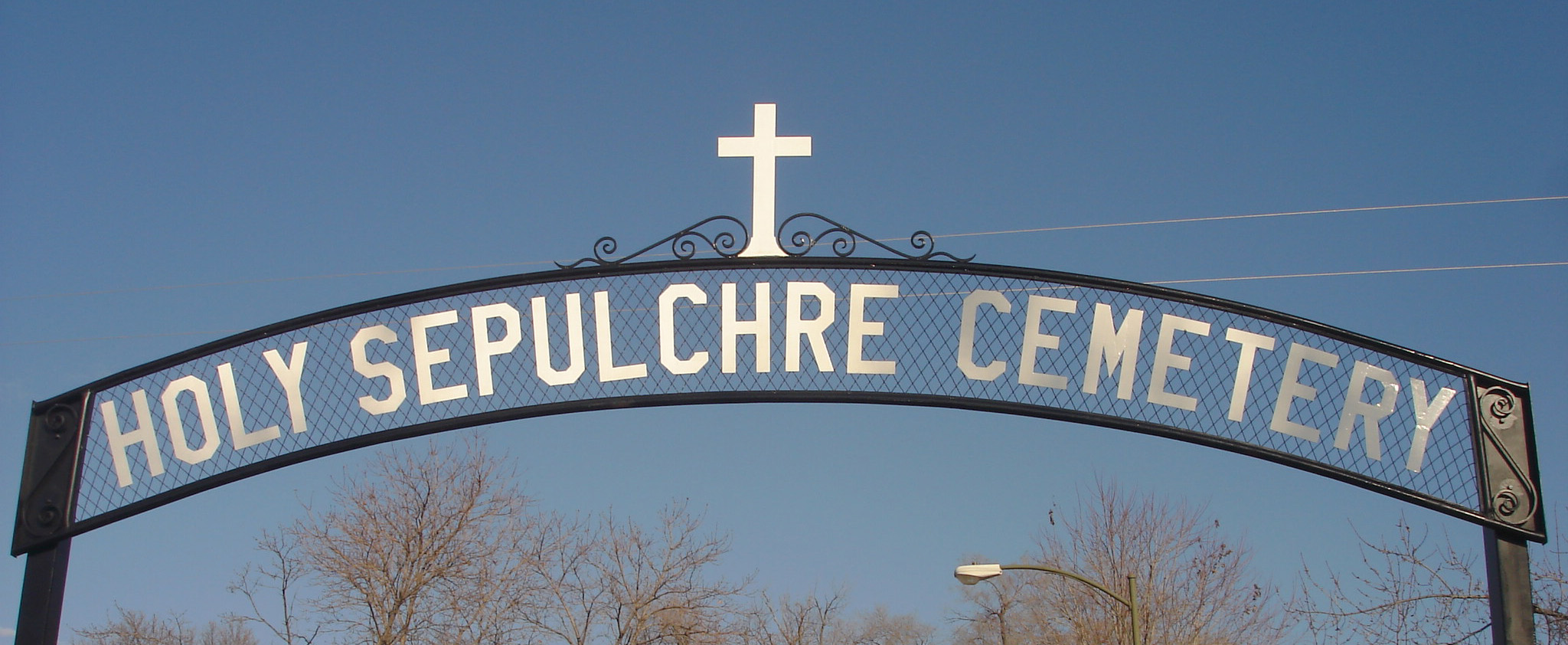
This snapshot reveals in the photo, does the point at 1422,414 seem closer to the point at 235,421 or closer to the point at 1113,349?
the point at 1113,349

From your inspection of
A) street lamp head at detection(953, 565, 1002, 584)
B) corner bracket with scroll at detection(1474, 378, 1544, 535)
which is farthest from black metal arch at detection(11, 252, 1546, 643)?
street lamp head at detection(953, 565, 1002, 584)

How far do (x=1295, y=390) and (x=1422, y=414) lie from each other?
0.88m

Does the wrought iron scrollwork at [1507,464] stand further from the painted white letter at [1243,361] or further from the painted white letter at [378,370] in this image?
the painted white letter at [378,370]

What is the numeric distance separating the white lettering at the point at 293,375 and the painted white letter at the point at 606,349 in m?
2.27

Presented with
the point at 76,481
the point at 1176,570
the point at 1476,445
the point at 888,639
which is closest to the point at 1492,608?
the point at 1476,445

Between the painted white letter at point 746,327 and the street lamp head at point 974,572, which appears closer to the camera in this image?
→ the painted white letter at point 746,327

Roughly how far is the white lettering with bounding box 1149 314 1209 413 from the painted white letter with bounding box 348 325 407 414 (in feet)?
17.8

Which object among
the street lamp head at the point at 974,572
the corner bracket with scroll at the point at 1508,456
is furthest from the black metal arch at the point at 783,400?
the street lamp head at the point at 974,572

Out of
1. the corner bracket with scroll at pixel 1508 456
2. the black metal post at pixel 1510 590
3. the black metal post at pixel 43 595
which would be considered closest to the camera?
the black metal post at pixel 1510 590

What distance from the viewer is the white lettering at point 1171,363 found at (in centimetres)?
1010

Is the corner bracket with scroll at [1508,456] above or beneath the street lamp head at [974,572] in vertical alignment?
beneath

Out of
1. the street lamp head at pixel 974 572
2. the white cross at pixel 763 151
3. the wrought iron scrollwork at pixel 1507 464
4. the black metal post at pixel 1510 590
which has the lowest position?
the black metal post at pixel 1510 590

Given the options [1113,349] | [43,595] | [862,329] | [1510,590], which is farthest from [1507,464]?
[43,595]

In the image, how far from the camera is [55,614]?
34.9 feet
